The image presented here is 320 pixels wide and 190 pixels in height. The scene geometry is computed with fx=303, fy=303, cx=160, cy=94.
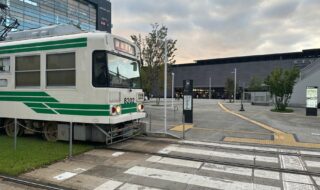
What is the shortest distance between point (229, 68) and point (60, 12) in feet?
198

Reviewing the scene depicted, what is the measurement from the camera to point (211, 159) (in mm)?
8398

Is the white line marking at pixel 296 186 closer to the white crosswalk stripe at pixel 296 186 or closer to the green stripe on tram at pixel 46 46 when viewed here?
the white crosswalk stripe at pixel 296 186

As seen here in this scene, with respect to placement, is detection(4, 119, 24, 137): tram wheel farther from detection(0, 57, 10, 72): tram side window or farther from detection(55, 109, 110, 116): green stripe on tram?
detection(55, 109, 110, 116): green stripe on tram

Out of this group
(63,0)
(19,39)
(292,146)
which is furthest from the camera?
(63,0)

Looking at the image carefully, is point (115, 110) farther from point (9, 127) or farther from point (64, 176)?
point (9, 127)

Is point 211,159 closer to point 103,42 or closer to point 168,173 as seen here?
point 168,173

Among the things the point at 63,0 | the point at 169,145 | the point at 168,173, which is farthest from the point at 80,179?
the point at 63,0

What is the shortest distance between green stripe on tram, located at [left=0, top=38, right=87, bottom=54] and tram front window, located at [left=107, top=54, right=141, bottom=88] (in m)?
1.07

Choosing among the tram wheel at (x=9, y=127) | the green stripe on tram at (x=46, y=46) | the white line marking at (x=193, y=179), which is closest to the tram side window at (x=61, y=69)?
the green stripe on tram at (x=46, y=46)

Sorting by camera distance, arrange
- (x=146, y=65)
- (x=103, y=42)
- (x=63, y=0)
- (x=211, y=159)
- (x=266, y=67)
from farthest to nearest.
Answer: (x=266, y=67) → (x=63, y=0) → (x=146, y=65) → (x=103, y=42) → (x=211, y=159)

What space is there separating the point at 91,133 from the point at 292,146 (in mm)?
6931

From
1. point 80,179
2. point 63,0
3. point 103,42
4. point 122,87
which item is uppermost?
point 63,0

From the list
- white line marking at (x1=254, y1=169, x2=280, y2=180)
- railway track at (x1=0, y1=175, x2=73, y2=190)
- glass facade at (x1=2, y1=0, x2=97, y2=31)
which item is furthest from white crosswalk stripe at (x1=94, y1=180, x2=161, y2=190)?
glass facade at (x1=2, y1=0, x2=97, y2=31)

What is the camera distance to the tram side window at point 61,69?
9.74m
